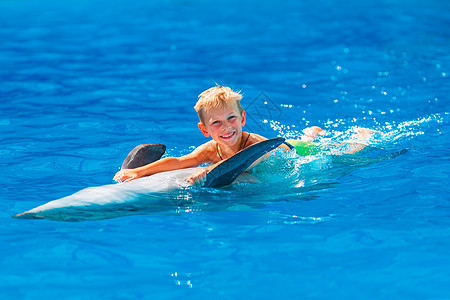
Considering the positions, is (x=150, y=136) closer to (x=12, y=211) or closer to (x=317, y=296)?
(x=12, y=211)

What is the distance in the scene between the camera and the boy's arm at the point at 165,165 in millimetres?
4480

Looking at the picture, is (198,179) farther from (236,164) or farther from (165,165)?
(165,165)

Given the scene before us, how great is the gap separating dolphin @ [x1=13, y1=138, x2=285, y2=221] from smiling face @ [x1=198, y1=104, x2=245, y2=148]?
10.2 inches

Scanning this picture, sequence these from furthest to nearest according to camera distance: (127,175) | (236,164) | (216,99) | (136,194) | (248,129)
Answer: (248,129) < (127,175) < (216,99) < (236,164) < (136,194)

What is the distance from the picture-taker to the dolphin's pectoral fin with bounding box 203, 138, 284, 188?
414 centimetres

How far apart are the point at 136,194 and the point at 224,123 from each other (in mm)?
839

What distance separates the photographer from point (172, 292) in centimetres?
289

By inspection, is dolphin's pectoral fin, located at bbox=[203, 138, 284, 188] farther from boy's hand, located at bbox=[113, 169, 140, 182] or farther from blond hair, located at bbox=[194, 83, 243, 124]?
boy's hand, located at bbox=[113, 169, 140, 182]

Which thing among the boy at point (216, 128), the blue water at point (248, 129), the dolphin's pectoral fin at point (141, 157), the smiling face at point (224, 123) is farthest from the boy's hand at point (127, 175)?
the smiling face at point (224, 123)

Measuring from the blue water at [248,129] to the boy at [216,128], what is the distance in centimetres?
33

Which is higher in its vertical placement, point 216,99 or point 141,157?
point 216,99

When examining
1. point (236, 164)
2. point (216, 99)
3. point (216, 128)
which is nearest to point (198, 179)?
point (236, 164)

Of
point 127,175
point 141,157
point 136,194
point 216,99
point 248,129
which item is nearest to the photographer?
point 136,194

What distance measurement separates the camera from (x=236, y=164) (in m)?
4.19
